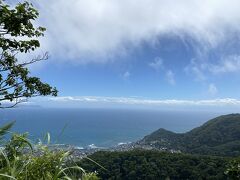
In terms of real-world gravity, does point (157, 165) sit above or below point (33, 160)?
below

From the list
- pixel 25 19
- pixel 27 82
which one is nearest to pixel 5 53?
pixel 27 82

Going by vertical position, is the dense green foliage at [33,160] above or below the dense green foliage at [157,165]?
above

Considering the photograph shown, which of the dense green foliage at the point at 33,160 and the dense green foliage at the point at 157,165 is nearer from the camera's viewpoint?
the dense green foliage at the point at 33,160

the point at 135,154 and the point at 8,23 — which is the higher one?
the point at 8,23

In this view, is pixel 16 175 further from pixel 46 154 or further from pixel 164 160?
pixel 164 160

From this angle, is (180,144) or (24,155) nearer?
(24,155)

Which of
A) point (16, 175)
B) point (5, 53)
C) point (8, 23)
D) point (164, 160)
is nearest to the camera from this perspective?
point (16, 175)

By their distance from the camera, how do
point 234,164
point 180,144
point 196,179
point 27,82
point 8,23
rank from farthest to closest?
1. point 180,144
2. point 196,179
3. point 234,164
4. point 27,82
5. point 8,23

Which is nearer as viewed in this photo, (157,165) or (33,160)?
(33,160)
